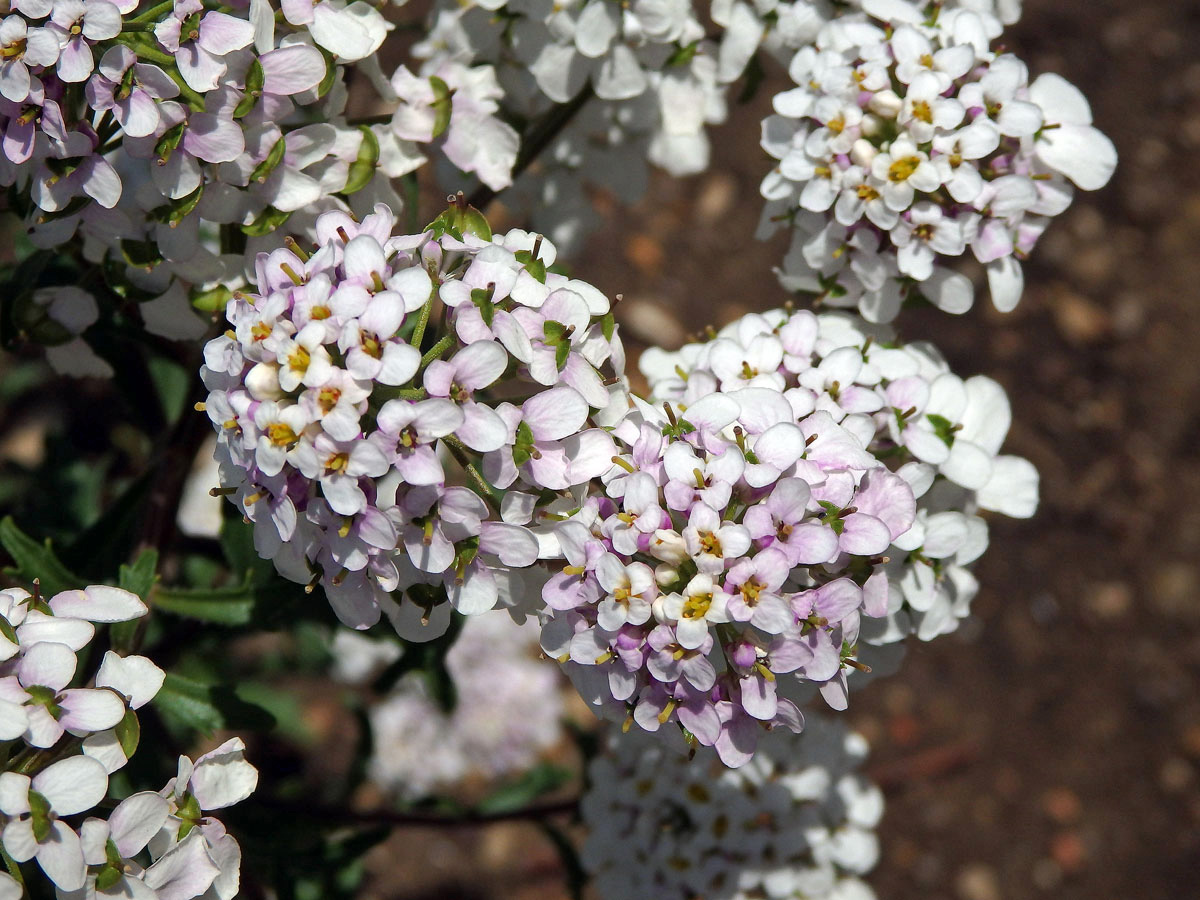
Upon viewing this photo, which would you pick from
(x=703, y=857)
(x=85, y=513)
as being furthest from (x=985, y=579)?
(x=85, y=513)

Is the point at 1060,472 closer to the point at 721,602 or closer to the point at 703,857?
the point at 703,857

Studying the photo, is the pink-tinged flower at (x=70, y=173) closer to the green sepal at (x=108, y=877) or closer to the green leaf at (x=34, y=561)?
the green leaf at (x=34, y=561)

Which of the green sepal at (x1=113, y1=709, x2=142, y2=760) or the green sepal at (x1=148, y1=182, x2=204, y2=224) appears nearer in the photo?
the green sepal at (x1=113, y1=709, x2=142, y2=760)

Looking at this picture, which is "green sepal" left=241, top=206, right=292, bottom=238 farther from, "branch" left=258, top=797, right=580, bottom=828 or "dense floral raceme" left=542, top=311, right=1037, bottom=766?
"branch" left=258, top=797, right=580, bottom=828

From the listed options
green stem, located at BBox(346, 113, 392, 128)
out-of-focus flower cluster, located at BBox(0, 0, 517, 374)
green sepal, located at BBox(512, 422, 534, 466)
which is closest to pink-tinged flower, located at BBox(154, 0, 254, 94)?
out-of-focus flower cluster, located at BBox(0, 0, 517, 374)

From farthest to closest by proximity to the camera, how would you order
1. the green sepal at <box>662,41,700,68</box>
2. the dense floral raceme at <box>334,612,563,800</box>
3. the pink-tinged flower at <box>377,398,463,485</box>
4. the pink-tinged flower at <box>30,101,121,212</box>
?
the dense floral raceme at <box>334,612,563,800</box> → the green sepal at <box>662,41,700,68</box> → the pink-tinged flower at <box>30,101,121,212</box> → the pink-tinged flower at <box>377,398,463,485</box>

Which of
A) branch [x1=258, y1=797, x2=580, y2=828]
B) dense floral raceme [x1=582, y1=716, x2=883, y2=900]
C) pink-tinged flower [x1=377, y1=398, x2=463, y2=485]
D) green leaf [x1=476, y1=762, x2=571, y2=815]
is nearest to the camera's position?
pink-tinged flower [x1=377, y1=398, x2=463, y2=485]

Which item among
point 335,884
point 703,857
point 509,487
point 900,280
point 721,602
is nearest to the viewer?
point 721,602
